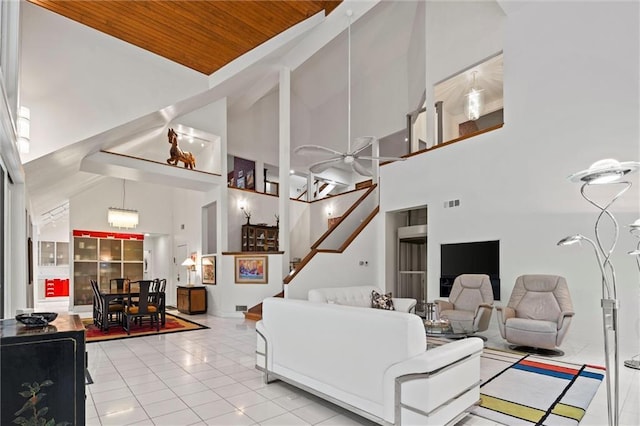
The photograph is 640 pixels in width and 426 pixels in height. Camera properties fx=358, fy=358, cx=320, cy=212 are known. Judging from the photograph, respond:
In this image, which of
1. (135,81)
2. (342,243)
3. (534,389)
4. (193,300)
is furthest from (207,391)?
(193,300)

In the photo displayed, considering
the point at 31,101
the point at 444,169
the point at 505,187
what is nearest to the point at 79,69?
the point at 31,101

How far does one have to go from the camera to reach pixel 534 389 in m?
3.62

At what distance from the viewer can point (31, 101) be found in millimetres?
4809

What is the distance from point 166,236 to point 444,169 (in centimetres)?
925

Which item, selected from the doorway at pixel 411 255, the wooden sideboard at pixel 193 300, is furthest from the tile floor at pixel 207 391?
the wooden sideboard at pixel 193 300

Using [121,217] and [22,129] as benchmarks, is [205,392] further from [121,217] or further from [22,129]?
[121,217]

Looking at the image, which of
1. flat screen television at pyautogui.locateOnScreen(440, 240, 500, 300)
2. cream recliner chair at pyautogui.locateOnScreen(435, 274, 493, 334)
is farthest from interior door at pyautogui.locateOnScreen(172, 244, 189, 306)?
cream recliner chair at pyautogui.locateOnScreen(435, 274, 493, 334)

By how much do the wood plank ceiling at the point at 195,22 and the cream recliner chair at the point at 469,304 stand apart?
20.0ft

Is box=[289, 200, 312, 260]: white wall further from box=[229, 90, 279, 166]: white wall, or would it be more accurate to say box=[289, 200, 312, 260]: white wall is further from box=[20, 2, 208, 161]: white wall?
box=[20, 2, 208, 161]: white wall

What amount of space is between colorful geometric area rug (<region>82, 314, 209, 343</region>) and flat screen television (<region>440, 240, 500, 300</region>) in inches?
200

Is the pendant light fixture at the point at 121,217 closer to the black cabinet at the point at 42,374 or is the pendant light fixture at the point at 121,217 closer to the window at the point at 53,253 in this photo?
the window at the point at 53,253

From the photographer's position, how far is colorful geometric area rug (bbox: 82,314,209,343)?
6.62 meters

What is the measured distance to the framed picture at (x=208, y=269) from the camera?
9594mm

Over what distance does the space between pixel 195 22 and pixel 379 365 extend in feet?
20.8
